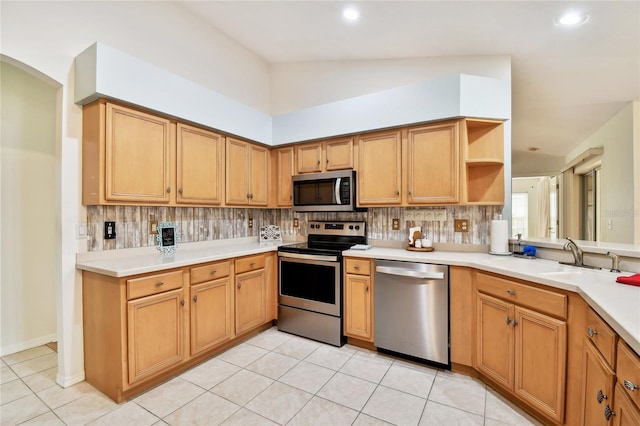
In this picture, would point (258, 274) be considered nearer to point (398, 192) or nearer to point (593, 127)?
point (398, 192)

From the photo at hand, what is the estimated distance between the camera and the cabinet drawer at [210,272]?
2.26 m

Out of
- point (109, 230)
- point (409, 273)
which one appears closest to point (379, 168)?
point (409, 273)

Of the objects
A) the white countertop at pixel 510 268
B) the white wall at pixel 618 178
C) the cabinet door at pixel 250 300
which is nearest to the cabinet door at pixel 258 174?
the white countertop at pixel 510 268

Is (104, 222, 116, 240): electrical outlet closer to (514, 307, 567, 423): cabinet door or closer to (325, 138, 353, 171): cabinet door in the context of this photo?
(325, 138, 353, 171): cabinet door

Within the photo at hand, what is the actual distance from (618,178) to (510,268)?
92.5 inches

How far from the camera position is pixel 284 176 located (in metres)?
3.41

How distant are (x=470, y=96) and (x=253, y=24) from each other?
2259mm

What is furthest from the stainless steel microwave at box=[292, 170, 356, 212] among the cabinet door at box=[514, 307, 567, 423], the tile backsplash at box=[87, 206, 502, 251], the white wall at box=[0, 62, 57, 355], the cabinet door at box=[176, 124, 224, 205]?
the white wall at box=[0, 62, 57, 355]

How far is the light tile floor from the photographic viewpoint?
172 centimetres

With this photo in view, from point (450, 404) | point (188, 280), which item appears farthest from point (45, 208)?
point (450, 404)

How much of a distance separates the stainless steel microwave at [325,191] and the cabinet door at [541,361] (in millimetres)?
1699

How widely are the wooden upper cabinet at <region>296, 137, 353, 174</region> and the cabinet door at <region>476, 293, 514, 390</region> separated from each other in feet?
5.74

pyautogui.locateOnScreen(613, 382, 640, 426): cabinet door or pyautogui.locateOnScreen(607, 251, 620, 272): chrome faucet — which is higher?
pyautogui.locateOnScreen(607, 251, 620, 272): chrome faucet

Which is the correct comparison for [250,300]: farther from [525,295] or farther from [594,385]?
[594,385]
